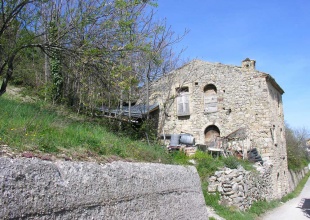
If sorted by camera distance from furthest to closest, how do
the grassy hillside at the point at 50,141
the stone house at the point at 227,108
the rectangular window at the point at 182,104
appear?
the rectangular window at the point at 182,104 < the stone house at the point at 227,108 < the grassy hillside at the point at 50,141

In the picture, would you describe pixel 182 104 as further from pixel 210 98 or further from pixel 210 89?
pixel 210 89

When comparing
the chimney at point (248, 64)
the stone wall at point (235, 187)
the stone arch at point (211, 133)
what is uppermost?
the chimney at point (248, 64)

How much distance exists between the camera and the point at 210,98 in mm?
19828

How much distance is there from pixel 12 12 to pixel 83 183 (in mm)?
5035

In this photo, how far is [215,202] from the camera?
36.8 feet

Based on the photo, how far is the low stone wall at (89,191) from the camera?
11.5 feet

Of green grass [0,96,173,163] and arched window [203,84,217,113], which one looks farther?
arched window [203,84,217,113]

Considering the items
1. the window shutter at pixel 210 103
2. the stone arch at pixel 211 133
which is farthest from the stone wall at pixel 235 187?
the window shutter at pixel 210 103

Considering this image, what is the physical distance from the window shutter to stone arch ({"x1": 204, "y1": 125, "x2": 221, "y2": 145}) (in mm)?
1102

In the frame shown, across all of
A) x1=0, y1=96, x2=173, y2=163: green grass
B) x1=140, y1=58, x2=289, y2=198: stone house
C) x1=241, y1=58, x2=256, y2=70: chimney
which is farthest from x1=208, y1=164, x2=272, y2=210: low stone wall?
x1=241, y1=58, x2=256, y2=70: chimney

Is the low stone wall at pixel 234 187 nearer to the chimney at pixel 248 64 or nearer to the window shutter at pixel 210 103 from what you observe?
the window shutter at pixel 210 103

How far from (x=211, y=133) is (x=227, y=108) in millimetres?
1940

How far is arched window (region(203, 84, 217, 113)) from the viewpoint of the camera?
1964 centimetres

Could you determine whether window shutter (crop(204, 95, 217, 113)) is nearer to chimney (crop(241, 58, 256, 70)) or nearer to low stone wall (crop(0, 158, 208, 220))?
chimney (crop(241, 58, 256, 70))
